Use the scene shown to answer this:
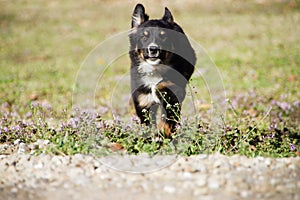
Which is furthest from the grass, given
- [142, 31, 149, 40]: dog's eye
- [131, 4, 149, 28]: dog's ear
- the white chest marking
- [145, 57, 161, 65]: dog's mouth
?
[131, 4, 149, 28]: dog's ear

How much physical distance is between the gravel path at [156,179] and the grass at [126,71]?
35cm

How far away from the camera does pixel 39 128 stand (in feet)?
18.1

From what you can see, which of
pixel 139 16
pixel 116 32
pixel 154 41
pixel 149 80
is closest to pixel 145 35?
pixel 154 41

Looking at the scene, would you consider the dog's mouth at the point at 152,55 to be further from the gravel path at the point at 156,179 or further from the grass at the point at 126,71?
the gravel path at the point at 156,179

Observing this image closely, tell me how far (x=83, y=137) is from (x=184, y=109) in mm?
3625

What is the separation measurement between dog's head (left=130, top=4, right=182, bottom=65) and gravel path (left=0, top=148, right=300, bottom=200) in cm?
179

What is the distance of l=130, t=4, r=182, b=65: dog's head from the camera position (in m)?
5.86

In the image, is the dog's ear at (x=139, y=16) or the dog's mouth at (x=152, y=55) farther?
the dog's ear at (x=139, y=16)

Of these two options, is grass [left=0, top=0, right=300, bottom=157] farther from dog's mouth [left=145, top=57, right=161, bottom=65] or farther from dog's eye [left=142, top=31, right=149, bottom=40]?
dog's eye [left=142, top=31, right=149, bottom=40]

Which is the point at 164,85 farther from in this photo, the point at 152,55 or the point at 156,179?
the point at 156,179

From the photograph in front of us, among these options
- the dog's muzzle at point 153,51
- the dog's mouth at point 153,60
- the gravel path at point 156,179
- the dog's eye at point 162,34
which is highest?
the dog's eye at point 162,34

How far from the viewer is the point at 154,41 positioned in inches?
231

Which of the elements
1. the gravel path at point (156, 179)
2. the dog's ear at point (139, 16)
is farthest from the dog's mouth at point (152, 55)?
the gravel path at point (156, 179)

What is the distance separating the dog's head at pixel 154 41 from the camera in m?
5.86
